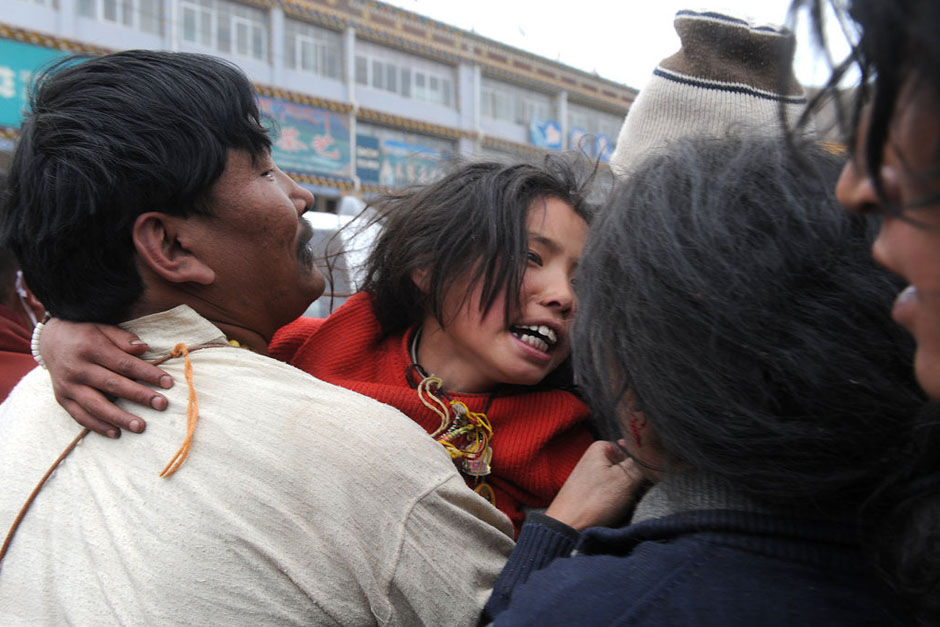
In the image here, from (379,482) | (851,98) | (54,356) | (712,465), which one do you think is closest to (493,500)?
(379,482)

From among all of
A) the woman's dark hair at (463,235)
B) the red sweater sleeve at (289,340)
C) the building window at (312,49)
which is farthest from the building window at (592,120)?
the red sweater sleeve at (289,340)

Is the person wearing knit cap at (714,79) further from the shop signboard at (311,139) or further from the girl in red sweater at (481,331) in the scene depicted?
the shop signboard at (311,139)

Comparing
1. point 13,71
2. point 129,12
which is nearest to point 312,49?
point 129,12

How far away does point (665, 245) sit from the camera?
3.30 ft

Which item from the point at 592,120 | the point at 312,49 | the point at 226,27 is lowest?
the point at 592,120

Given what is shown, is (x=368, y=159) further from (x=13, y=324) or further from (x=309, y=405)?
(x=309, y=405)

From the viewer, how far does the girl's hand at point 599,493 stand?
1453 millimetres

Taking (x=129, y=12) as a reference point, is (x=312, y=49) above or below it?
below

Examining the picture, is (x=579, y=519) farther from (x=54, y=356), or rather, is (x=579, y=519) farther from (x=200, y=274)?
(x=54, y=356)

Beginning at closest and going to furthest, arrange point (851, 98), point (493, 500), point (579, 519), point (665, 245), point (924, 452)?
point (851, 98) → point (924, 452) → point (665, 245) → point (579, 519) → point (493, 500)

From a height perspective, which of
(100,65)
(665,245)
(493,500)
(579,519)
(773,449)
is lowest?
(493,500)

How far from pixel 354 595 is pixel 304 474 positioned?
22 centimetres

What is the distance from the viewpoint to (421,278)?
1.99 m

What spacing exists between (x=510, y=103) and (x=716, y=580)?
22816 millimetres
